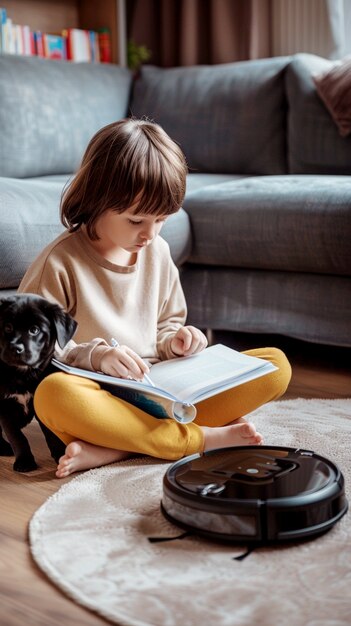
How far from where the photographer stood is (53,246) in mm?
1673

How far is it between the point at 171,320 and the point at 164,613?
89cm

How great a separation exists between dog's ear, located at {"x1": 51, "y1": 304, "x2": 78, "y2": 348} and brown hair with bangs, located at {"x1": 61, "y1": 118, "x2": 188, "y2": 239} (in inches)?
10.2

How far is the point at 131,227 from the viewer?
1636 mm

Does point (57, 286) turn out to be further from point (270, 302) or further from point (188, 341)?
point (270, 302)

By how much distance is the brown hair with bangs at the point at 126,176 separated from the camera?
1619 millimetres

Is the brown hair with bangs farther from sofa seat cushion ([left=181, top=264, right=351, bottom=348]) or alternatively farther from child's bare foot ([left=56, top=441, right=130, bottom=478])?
sofa seat cushion ([left=181, top=264, right=351, bottom=348])

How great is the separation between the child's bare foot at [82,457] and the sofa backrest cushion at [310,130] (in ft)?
5.32

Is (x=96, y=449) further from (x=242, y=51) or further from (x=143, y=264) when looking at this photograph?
(x=242, y=51)

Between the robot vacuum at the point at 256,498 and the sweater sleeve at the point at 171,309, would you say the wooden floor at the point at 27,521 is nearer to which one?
the robot vacuum at the point at 256,498

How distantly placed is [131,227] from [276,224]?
2.67 feet

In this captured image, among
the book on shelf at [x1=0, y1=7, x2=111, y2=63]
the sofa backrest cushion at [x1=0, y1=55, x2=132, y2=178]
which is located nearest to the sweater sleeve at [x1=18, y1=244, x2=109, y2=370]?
the sofa backrest cushion at [x1=0, y1=55, x2=132, y2=178]

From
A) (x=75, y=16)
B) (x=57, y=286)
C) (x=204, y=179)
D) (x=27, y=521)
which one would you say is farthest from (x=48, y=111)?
(x=27, y=521)

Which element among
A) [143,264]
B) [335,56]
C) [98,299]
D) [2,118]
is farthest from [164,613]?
[335,56]

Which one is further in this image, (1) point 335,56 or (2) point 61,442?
(1) point 335,56
